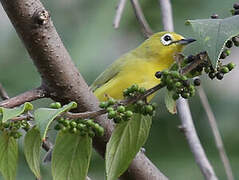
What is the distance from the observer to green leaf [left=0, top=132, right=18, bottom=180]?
1.55 metres

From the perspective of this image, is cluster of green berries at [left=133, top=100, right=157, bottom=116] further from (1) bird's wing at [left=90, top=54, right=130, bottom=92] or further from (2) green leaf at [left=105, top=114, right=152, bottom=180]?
(1) bird's wing at [left=90, top=54, right=130, bottom=92]

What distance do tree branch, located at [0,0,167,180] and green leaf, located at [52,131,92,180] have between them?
272mm

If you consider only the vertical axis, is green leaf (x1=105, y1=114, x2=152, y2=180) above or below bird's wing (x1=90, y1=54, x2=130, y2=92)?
above

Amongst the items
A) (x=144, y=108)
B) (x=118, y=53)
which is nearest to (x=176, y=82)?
(x=144, y=108)

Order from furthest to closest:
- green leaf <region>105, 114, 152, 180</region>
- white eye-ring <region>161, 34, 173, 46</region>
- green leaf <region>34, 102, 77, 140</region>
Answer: white eye-ring <region>161, 34, 173, 46</region>
green leaf <region>105, 114, 152, 180</region>
green leaf <region>34, 102, 77, 140</region>

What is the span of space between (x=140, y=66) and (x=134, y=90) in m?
2.03

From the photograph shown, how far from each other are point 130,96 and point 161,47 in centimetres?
223

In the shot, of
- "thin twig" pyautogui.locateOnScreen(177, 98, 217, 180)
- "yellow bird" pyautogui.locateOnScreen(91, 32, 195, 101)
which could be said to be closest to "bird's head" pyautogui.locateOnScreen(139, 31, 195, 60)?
"yellow bird" pyautogui.locateOnScreen(91, 32, 195, 101)

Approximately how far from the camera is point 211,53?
1348 millimetres

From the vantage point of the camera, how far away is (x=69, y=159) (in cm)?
156

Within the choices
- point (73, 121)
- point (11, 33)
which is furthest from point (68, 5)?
point (73, 121)

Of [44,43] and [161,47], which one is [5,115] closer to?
[44,43]

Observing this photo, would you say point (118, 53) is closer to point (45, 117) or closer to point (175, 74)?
point (175, 74)

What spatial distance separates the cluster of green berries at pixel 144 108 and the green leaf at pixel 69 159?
0.19 m
